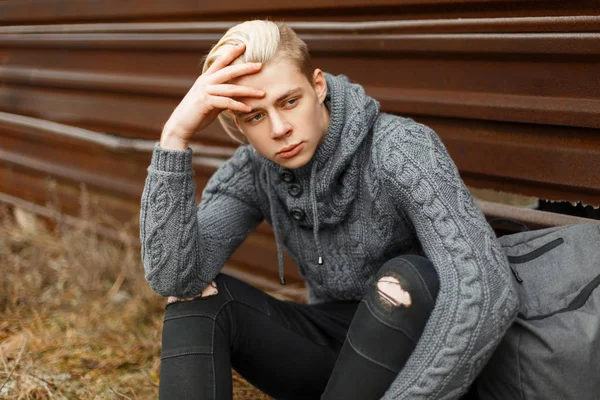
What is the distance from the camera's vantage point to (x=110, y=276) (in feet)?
12.1

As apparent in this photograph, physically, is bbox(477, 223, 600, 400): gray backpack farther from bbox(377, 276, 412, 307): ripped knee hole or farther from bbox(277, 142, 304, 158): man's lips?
bbox(277, 142, 304, 158): man's lips

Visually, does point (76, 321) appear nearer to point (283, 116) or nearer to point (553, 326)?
point (283, 116)

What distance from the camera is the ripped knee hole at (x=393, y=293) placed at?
1594 millimetres

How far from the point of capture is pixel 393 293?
1.60 metres

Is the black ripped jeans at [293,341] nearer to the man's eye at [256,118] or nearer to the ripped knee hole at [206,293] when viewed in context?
the ripped knee hole at [206,293]

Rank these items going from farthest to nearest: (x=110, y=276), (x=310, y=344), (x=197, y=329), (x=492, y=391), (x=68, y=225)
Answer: (x=68, y=225)
(x=110, y=276)
(x=310, y=344)
(x=197, y=329)
(x=492, y=391)

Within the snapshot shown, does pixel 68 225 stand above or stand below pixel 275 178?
below

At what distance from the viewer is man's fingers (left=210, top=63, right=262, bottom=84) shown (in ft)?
5.72

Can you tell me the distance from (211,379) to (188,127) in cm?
70

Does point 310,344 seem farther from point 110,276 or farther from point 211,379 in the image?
point 110,276

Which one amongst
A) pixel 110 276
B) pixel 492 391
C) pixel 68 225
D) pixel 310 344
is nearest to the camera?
pixel 492 391

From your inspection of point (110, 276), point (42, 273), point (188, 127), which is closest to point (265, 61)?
point (188, 127)

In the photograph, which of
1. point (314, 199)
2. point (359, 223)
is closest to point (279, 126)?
point (314, 199)

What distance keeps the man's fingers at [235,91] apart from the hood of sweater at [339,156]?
237 millimetres
